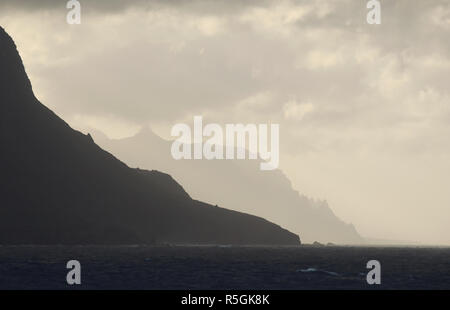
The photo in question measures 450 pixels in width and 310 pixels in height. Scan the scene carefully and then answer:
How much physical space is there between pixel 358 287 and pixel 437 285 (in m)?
15.2

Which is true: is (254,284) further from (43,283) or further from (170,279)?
(43,283)

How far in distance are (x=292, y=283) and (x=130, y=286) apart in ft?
81.2

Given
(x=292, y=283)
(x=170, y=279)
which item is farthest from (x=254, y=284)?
(x=170, y=279)

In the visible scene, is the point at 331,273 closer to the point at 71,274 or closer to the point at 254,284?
the point at 254,284

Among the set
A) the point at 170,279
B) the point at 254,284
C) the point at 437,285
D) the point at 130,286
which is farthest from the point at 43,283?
the point at 437,285
